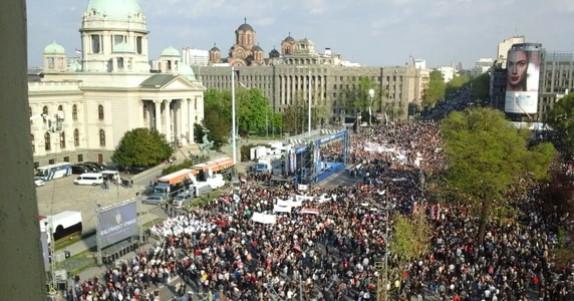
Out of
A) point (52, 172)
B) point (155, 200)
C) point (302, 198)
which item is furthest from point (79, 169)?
point (302, 198)

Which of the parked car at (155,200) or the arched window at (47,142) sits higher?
the arched window at (47,142)

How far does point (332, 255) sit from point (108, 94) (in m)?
40.6

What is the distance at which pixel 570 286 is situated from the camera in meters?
20.5

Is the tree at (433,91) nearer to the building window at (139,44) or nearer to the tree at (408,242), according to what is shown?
the building window at (139,44)

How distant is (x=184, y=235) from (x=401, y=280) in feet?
38.8

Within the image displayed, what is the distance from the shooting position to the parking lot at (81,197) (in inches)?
1426

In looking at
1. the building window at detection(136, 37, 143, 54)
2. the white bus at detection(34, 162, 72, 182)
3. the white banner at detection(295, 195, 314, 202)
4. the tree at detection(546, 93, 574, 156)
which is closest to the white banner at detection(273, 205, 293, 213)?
the white banner at detection(295, 195, 314, 202)

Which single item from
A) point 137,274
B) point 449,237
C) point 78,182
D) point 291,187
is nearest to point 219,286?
point 137,274

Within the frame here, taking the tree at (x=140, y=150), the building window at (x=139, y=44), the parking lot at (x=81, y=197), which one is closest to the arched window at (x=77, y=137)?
the tree at (x=140, y=150)

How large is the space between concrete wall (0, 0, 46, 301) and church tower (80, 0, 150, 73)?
59.6 meters

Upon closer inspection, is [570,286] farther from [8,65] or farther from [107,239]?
[8,65]

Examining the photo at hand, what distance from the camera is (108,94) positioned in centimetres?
5816

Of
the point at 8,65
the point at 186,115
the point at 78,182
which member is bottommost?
the point at 78,182

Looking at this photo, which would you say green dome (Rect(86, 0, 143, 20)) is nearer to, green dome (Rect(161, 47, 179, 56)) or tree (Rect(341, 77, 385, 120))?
green dome (Rect(161, 47, 179, 56))
